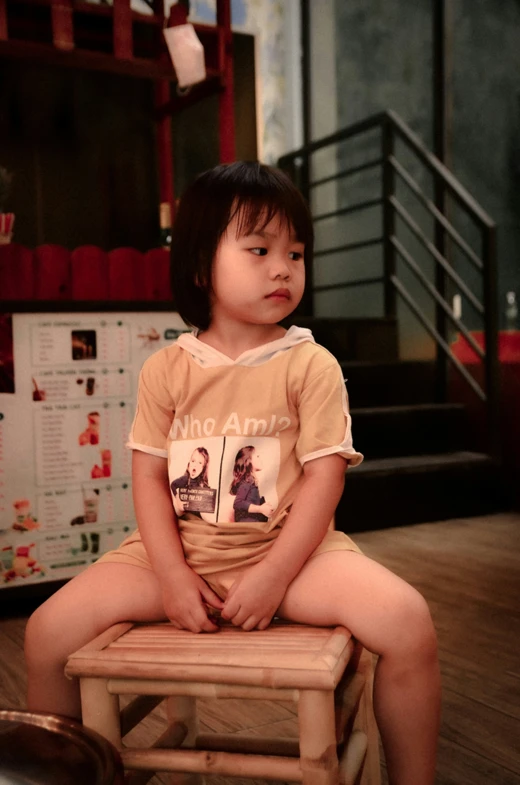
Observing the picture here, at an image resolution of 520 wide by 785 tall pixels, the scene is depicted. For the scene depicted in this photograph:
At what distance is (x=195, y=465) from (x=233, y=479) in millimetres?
55

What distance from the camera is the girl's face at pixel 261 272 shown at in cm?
91

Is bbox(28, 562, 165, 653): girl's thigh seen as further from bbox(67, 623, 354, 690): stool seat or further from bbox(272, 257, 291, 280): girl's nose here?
bbox(272, 257, 291, 280): girl's nose

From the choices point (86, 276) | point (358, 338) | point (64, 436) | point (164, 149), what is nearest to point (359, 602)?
point (64, 436)

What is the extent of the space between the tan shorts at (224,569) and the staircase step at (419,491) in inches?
76.0

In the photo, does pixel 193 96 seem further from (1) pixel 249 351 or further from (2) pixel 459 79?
(2) pixel 459 79

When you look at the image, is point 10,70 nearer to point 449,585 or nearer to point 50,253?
point 50,253

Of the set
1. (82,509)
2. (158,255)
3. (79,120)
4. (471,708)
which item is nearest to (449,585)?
(471,708)

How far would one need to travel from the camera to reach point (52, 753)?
0.69 metres

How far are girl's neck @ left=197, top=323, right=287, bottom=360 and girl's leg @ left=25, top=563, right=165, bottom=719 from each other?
0.33 m

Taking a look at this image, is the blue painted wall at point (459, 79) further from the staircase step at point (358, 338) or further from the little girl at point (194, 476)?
the little girl at point (194, 476)

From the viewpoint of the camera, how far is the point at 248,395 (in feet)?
3.15

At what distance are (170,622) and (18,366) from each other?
1.21m

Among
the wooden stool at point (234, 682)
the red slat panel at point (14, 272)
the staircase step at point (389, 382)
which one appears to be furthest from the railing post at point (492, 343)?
the wooden stool at point (234, 682)

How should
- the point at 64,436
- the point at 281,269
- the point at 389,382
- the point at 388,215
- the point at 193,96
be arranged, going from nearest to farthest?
the point at 281,269, the point at 64,436, the point at 193,96, the point at 389,382, the point at 388,215
